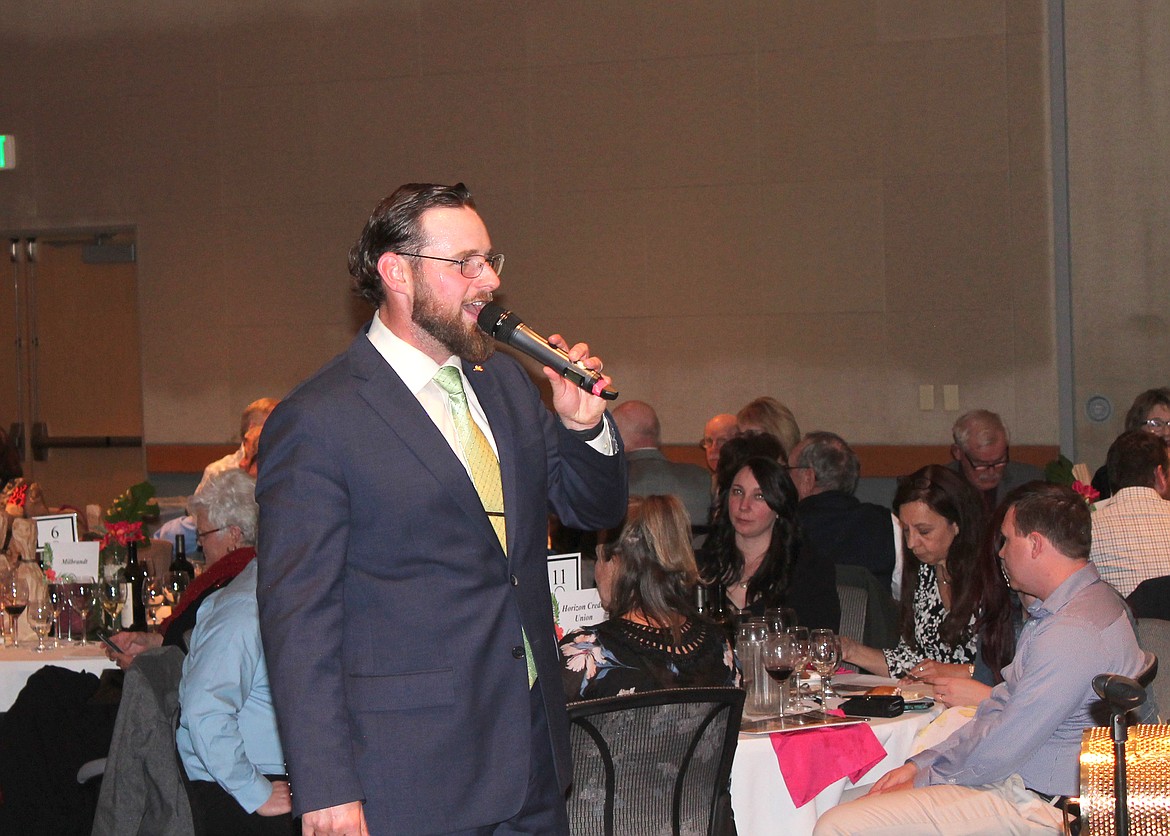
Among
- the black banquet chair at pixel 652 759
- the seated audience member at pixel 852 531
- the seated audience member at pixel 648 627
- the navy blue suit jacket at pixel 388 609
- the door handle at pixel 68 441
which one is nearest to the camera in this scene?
the navy blue suit jacket at pixel 388 609

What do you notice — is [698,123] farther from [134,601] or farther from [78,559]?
[134,601]

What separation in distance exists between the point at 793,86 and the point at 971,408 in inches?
88.6

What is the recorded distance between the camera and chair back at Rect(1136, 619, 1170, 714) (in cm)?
347

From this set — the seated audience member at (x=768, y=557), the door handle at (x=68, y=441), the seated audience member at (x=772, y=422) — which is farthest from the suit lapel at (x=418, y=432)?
the door handle at (x=68, y=441)

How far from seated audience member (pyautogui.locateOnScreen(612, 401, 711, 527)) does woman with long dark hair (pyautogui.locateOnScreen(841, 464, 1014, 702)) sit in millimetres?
1604

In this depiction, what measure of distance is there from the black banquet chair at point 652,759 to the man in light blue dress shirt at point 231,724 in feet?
2.39

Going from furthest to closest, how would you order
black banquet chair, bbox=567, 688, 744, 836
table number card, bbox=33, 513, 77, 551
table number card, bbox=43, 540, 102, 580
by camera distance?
table number card, bbox=33, 513, 77, 551 < table number card, bbox=43, 540, 102, 580 < black banquet chair, bbox=567, 688, 744, 836

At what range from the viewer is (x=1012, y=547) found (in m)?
3.32

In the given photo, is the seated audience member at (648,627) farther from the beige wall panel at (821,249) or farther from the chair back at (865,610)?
the beige wall panel at (821,249)

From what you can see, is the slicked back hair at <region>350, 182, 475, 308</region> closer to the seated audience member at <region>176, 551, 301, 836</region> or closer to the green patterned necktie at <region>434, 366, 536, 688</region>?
the green patterned necktie at <region>434, 366, 536, 688</region>

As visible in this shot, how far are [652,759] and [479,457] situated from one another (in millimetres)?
1227

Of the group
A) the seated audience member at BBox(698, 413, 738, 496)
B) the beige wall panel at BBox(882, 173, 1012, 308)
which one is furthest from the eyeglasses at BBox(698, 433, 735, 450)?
the beige wall panel at BBox(882, 173, 1012, 308)

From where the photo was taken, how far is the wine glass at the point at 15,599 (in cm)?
458

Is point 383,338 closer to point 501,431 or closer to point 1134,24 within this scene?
point 501,431
